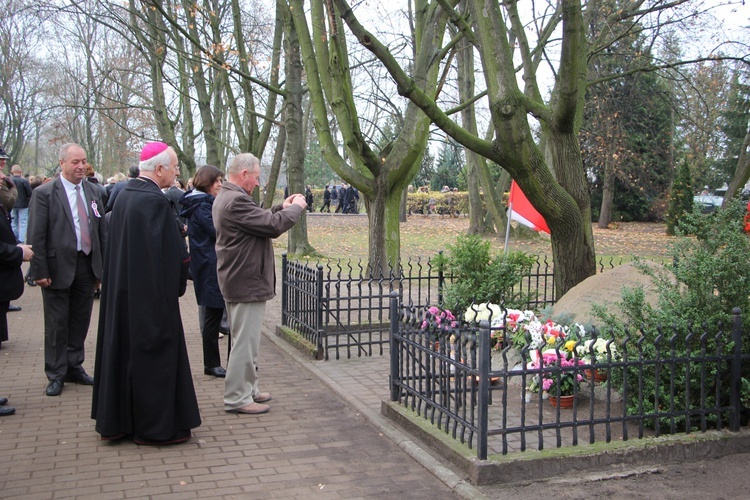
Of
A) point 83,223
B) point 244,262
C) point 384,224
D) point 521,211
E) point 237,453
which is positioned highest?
point 521,211

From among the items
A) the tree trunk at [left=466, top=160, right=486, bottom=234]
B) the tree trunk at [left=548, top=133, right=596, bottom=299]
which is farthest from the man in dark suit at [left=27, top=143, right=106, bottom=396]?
the tree trunk at [left=466, top=160, right=486, bottom=234]

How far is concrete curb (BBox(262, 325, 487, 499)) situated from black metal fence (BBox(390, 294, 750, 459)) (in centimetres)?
24

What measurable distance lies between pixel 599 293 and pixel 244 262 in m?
3.58

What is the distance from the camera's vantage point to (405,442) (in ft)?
17.7

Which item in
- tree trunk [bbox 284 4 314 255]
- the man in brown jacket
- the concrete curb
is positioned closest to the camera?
the concrete curb

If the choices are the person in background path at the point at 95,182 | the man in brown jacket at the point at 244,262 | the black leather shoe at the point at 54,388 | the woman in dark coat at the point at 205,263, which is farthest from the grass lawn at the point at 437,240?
the black leather shoe at the point at 54,388

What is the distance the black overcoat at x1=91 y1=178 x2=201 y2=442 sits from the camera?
17.1 feet

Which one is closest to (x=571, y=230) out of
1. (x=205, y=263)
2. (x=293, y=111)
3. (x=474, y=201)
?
(x=205, y=263)

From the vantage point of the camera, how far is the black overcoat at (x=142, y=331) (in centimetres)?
Answer: 522

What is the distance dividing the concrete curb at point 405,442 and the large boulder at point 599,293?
2.24 metres

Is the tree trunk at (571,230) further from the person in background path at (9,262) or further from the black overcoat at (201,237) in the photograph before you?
the person in background path at (9,262)

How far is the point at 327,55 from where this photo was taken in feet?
47.8

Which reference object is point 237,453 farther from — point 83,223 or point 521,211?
point 521,211

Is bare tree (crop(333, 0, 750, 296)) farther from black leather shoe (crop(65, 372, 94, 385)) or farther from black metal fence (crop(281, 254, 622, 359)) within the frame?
black leather shoe (crop(65, 372, 94, 385))
